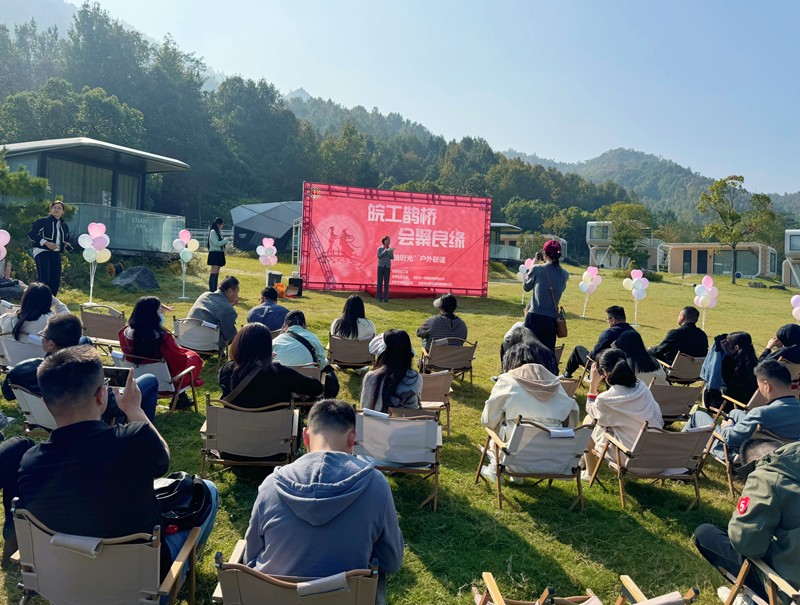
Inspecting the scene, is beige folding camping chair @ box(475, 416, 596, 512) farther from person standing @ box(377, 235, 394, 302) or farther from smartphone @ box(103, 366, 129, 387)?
person standing @ box(377, 235, 394, 302)

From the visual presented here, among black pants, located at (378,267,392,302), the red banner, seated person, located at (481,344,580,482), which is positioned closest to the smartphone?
seated person, located at (481,344,580,482)

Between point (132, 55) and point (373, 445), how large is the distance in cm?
5832

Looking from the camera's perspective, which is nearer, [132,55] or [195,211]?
[195,211]

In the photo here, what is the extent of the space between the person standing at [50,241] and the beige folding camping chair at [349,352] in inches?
220

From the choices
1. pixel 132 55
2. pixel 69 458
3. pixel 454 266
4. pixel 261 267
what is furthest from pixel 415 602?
pixel 132 55

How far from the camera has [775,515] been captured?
97.0 inches

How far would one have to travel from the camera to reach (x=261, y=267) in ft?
71.2

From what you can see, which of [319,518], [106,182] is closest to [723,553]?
[319,518]

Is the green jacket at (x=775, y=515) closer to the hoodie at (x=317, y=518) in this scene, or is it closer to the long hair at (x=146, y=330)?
the hoodie at (x=317, y=518)

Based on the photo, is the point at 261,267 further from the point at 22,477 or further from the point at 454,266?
the point at 22,477

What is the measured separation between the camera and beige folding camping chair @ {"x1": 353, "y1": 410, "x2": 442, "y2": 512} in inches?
149

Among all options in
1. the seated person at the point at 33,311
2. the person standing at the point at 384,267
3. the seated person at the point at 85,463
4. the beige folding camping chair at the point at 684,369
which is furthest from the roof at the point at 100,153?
the seated person at the point at 85,463

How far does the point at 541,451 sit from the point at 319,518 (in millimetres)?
2366

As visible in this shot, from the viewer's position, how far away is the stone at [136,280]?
12.9 meters
